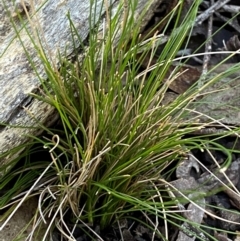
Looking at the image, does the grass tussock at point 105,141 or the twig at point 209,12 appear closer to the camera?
the grass tussock at point 105,141

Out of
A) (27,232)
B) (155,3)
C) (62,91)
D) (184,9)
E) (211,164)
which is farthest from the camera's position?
(184,9)

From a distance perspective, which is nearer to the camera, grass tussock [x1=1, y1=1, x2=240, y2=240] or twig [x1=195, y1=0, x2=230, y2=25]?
grass tussock [x1=1, y1=1, x2=240, y2=240]

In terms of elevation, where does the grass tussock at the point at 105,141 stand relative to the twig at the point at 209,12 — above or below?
above

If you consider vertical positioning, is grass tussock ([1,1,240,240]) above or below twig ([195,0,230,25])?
above

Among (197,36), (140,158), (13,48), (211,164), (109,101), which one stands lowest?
(211,164)

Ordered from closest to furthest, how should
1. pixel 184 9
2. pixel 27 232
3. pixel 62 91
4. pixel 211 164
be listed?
pixel 62 91, pixel 27 232, pixel 211 164, pixel 184 9

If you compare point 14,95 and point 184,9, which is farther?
point 184,9

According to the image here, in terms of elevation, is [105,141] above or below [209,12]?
above

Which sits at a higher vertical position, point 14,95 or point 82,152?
point 14,95

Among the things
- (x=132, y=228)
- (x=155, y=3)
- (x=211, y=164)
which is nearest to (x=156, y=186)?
(x=132, y=228)

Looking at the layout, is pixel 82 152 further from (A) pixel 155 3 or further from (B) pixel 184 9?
(B) pixel 184 9

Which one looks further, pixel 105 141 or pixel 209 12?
pixel 209 12
